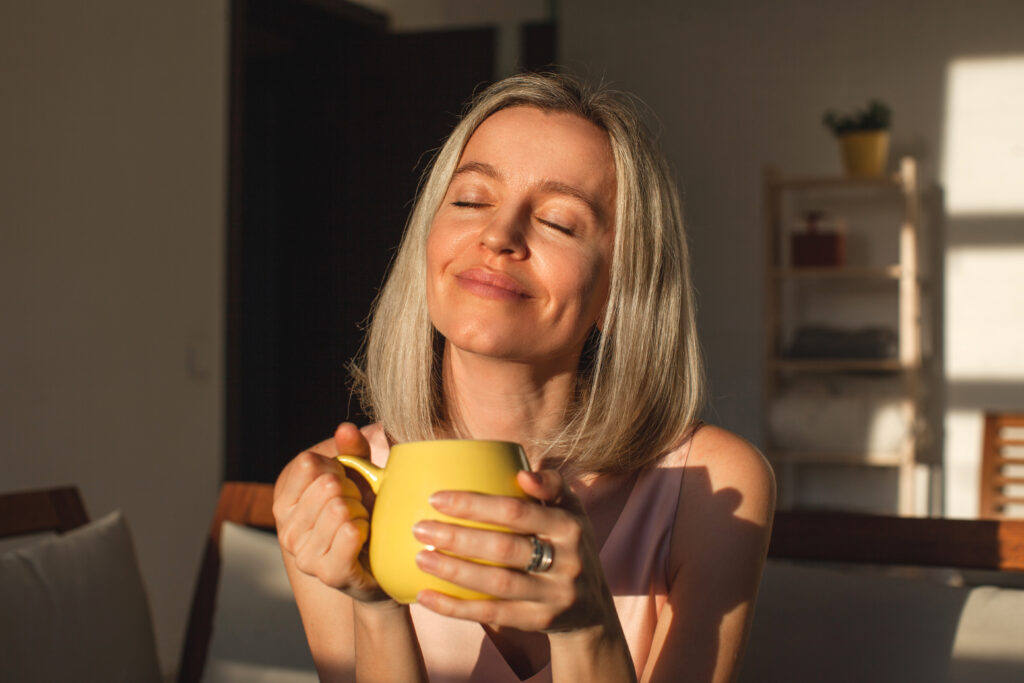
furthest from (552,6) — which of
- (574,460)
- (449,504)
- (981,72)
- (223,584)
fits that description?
(449,504)

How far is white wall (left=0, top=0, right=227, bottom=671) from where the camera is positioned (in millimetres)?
2617

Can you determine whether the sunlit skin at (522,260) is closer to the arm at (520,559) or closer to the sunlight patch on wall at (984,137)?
the arm at (520,559)

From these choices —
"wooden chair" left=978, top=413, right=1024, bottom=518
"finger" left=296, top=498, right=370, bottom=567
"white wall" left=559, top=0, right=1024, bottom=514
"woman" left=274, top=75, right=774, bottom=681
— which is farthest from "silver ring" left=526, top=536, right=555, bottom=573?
"white wall" left=559, top=0, right=1024, bottom=514

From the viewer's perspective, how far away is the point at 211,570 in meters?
1.74

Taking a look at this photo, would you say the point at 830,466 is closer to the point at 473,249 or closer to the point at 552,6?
the point at 552,6

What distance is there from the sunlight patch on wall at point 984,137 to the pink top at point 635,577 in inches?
155

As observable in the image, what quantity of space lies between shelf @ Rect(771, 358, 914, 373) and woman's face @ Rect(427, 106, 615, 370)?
335 cm

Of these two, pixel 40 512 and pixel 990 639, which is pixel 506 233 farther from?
pixel 40 512

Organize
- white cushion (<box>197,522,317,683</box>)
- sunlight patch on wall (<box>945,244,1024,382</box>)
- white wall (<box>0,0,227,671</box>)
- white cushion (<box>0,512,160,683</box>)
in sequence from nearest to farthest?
white cushion (<box>0,512,160,683</box>), white cushion (<box>197,522,317,683</box>), white wall (<box>0,0,227,671</box>), sunlight patch on wall (<box>945,244,1024,382</box>)

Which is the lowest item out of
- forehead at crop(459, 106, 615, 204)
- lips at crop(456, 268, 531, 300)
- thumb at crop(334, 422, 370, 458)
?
thumb at crop(334, 422, 370, 458)

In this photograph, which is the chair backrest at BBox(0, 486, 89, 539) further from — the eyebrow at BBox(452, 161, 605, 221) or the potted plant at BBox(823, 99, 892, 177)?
the potted plant at BBox(823, 99, 892, 177)

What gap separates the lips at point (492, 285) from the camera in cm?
94

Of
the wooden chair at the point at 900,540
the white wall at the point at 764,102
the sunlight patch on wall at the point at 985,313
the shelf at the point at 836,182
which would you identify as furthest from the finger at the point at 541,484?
the sunlight patch on wall at the point at 985,313

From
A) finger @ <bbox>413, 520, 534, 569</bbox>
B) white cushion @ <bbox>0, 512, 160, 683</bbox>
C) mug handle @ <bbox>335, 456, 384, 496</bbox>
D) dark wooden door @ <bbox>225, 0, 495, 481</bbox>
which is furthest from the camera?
dark wooden door @ <bbox>225, 0, 495, 481</bbox>
